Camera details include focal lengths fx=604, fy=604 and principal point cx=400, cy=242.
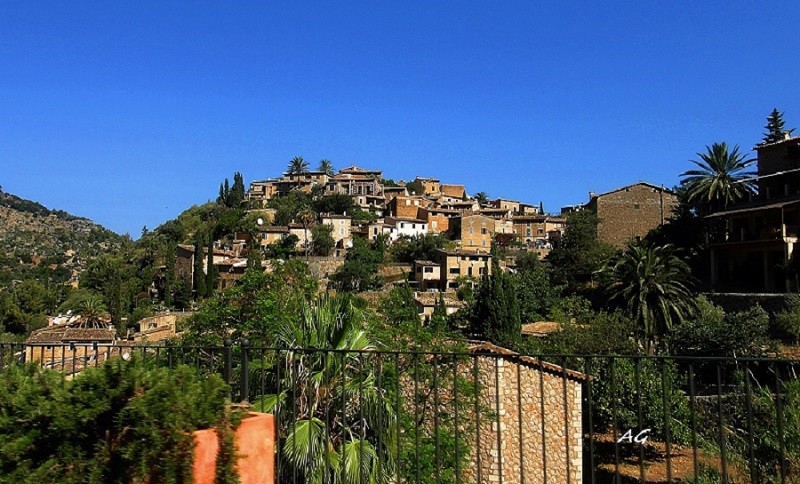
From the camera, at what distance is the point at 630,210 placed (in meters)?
57.4

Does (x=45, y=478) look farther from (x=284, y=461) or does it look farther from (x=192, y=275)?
(x=192, y=275)

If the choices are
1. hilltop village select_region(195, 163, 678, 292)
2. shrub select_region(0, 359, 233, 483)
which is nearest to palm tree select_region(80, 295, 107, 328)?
hilltop village select_region(195, 163, 678, 292)

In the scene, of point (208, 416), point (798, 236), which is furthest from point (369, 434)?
point (798, 236)

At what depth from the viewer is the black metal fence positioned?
4.28m

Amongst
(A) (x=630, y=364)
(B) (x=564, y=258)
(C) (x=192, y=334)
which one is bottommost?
(A) (x=630, y=364)

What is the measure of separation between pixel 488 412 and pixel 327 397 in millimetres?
7370

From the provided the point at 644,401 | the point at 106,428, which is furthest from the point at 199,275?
the point at 106,428

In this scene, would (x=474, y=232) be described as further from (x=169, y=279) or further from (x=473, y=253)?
(x=169, y=279)

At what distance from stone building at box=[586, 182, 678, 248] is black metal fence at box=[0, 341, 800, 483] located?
3509 centimetres

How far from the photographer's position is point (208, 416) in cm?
363

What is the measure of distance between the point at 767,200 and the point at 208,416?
4201 centimetres

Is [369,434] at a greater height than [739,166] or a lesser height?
lesser

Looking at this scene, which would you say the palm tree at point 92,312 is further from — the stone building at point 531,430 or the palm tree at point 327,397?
A: the palm tree at point 327,397

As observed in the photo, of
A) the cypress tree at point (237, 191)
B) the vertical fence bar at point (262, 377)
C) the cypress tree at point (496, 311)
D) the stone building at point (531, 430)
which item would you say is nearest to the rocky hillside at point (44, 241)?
the cypress tree at point (237, 191)
